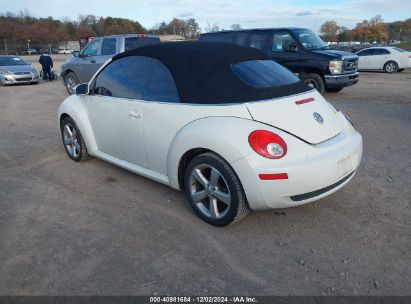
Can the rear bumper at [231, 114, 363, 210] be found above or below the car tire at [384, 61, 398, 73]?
above

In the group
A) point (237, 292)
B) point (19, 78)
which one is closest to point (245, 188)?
point (237, 292)

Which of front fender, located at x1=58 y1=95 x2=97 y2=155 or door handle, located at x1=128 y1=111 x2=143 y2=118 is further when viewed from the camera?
front fender, located at x1=58 y1=95 x2=97 y2=155

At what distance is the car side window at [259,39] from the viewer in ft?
36.3

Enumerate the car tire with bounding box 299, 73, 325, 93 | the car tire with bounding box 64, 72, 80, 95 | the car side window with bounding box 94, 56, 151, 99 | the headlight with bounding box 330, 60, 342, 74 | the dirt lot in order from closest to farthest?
the dirt lot, the car side window with bounding box 94, 56, 151, 99, the headlight with bounding box 330, 60, 342, 74, the car tire with bounding box 299, 73, 325, 93, the car tire with bounding box 64, 72, 80, 95

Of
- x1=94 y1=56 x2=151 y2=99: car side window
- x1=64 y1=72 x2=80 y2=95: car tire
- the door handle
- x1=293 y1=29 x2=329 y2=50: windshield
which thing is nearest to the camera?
the door handle

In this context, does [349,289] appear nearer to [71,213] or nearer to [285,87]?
[285,87]

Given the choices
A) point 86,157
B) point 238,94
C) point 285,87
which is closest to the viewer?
point 238,94

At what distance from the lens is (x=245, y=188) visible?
10.3ft

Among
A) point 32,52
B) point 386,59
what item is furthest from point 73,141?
point 32,52

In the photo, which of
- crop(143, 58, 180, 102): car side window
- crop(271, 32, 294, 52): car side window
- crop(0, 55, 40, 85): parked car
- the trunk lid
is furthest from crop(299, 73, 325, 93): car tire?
crop(0, 55, 40, 85): parked car

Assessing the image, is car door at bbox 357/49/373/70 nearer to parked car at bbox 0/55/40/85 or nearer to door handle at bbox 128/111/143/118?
parked car at bbox 0/55/40/85

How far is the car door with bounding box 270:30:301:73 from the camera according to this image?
10.7 meters

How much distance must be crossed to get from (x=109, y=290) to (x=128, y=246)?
58 centimetres

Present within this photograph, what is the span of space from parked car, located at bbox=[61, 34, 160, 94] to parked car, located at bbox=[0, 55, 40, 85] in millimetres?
4364
